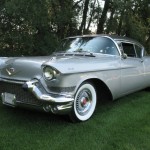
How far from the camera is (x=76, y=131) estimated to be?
13.9 feet

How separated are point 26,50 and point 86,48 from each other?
4.19 metres

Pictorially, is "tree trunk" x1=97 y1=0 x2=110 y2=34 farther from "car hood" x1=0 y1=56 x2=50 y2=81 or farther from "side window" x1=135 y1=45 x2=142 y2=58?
"car hood" x1=0 y1=56 x2=50 y2=81

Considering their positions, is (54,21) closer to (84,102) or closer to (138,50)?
(138,50)

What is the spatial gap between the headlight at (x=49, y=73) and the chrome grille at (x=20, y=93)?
1.21 ft

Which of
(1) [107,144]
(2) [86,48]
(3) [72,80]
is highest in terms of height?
(2) [86,48]

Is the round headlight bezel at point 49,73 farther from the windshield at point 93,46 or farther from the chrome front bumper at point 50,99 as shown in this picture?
the windshield at point 93,46

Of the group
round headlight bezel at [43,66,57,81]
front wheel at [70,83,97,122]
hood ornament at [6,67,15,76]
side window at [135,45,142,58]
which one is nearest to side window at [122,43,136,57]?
side window at [135,45,142,58]

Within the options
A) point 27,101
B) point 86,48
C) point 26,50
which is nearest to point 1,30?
point 26,50

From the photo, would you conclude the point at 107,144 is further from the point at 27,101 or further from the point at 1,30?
the point at 1,30

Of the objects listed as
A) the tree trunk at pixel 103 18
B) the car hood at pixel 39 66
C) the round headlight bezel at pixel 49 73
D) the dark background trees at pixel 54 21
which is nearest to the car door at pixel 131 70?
the car hood at pixel 39 66

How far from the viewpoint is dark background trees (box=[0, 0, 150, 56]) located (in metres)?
8.99

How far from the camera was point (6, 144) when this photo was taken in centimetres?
373

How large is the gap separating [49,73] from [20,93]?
582 mm

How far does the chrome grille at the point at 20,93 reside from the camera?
14.0ft
